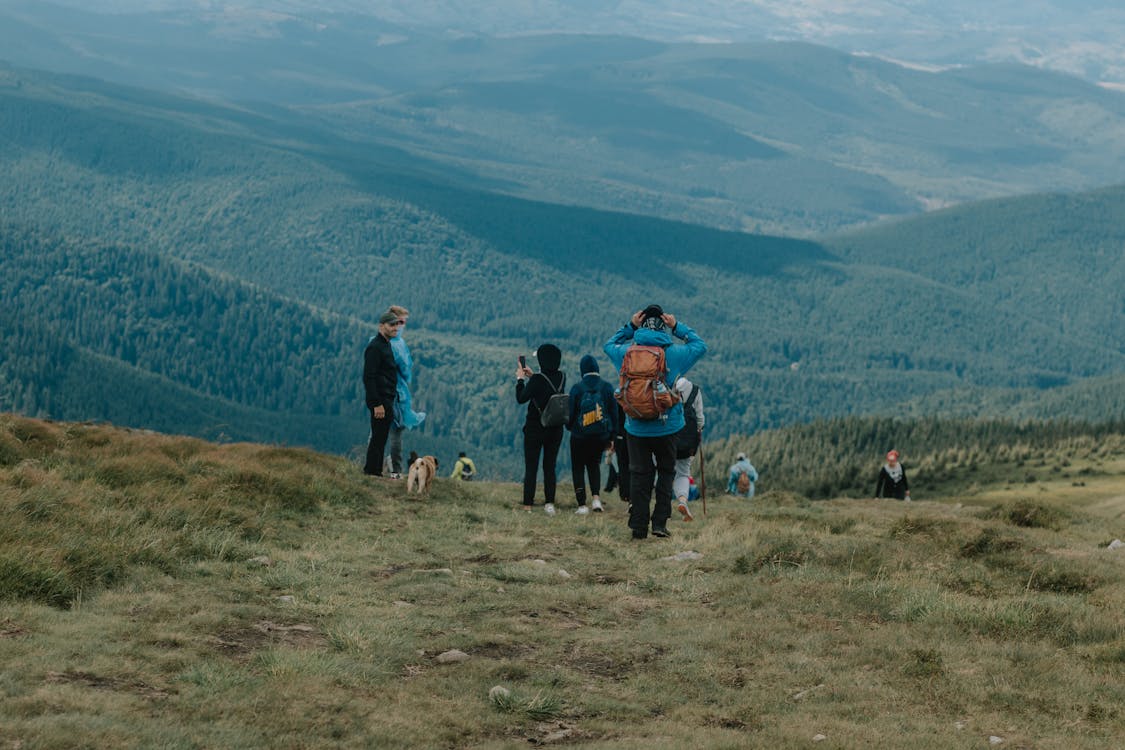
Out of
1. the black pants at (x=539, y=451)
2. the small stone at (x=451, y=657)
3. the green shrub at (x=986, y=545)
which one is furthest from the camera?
the black pants at (x=539, y=451)

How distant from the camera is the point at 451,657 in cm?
1177

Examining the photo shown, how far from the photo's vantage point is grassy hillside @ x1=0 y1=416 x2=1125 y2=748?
9.82 metres

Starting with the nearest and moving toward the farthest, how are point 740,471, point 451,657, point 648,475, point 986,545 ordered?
point 451,657, point 986,545, point 648,475, point 740,471

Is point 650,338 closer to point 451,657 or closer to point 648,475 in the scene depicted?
point 648,475

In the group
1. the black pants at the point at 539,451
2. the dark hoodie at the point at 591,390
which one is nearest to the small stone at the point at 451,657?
the dark hoodie at the point at 591,390

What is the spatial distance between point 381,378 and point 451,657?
1174 centimetres

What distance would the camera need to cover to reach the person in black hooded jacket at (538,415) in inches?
866

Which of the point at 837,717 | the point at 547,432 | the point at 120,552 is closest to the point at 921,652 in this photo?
the point at 837,717

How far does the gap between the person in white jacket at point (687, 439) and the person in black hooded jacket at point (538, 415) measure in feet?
7.62

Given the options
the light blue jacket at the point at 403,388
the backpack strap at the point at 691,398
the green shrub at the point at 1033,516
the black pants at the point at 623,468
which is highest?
the backpack strap at the point at 691,398

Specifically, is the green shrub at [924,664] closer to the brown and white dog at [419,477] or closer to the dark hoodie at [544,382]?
the dark hoodie at [544,382]

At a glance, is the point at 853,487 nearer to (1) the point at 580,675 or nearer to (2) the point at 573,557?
(2) the point at 573,557

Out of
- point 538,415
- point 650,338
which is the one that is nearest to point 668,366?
point 650,338

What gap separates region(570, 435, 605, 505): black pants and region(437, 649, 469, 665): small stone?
33.6ft
